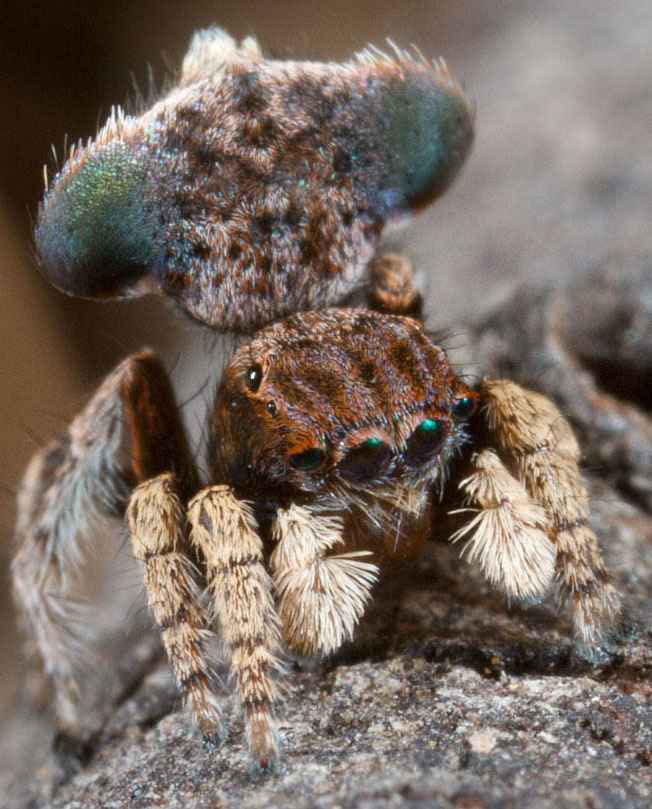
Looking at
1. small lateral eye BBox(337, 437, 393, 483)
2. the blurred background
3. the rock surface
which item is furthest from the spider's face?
the blurred background

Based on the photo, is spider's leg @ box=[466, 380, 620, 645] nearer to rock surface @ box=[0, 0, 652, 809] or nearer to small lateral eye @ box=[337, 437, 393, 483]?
rock surface @ box=[0, 0, 652, 809]

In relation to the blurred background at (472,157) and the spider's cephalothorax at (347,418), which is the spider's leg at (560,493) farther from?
the blurred background at (472,157)

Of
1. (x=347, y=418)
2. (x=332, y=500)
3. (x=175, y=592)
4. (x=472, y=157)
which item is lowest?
(x=175, y=592)

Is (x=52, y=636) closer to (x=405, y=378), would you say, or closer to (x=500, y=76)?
(x=405, y=378)

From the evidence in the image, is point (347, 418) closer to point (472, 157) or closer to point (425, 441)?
point (425, 441)

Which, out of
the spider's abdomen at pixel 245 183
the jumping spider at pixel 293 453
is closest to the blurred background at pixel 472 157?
the spider's abdomen at pixel 245 183

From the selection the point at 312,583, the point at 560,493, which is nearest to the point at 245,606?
the point at 312,583
